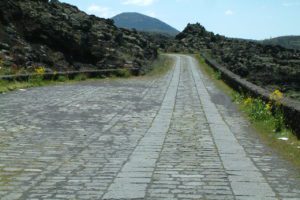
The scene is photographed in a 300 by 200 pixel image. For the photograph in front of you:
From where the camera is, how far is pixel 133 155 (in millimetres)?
8211

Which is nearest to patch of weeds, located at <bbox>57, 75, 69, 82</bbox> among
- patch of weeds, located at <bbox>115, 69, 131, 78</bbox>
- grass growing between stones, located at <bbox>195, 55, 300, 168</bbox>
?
patch of weeds, located at <bbox>115, 69, 131, 78</bbox>

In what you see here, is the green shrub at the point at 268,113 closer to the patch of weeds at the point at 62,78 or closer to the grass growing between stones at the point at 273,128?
the grass growing between stones at the point at 273,128

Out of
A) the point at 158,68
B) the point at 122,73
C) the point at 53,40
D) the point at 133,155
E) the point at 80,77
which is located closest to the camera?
the point at 133,155

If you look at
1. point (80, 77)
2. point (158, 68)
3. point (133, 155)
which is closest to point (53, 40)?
point (80, 77)

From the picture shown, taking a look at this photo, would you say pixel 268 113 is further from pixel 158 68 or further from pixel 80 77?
pixel 158 68

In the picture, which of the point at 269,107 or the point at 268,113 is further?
the point at 269,107

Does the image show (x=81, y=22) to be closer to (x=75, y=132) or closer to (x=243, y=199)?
(x=75, y=132)

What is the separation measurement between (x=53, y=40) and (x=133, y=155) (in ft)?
80.2

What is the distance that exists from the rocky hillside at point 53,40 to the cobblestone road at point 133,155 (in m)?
12.7

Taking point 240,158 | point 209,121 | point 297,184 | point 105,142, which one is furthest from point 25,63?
point 297,184

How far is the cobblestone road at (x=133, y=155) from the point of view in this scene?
6203 mm

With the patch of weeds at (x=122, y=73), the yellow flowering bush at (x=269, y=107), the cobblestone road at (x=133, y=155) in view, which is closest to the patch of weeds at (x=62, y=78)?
the patch of weeds at (x=122, y=73)

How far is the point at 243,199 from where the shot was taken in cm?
583

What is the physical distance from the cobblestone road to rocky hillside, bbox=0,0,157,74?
12697 millimetres
